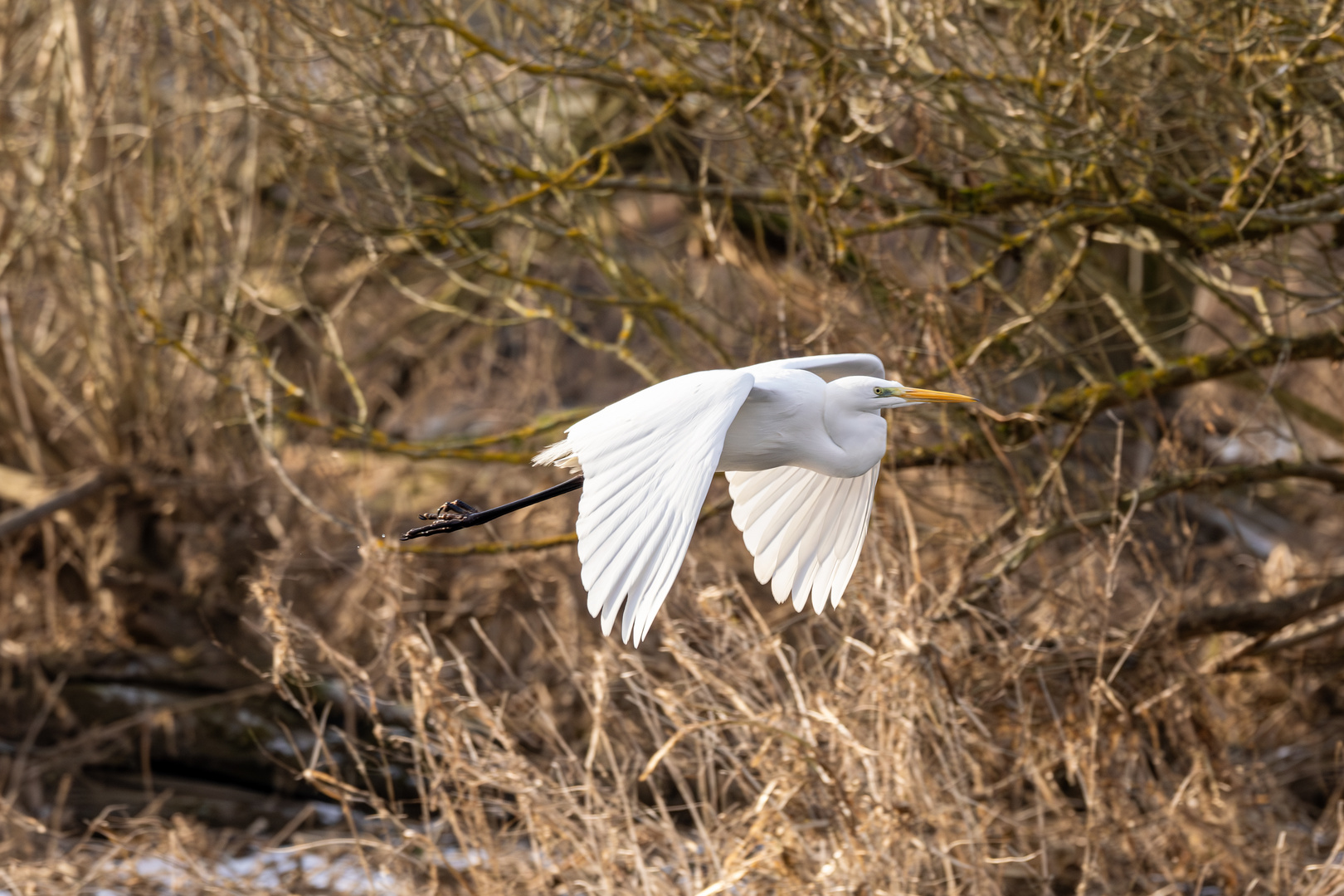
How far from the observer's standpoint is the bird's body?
219 cm

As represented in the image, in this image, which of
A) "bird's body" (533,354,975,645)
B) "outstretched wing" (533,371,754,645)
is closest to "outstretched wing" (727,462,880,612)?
"bird's body" (533,354,975,645)

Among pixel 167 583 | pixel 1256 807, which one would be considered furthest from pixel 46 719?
pixel 1256 807

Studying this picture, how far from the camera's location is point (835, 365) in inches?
124

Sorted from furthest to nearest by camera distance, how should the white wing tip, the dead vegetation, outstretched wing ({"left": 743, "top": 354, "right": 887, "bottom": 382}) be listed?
the dead vegetation → outstretched wing ({"left": 743, "top": 354, "right": 887, "bottom": 382}) → the white wing tip

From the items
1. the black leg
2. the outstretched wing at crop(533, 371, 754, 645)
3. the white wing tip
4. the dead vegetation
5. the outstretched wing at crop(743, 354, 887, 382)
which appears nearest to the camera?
the outstretched wing at crop(533, 371, 754, 645)

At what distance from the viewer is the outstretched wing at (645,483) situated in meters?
2.12

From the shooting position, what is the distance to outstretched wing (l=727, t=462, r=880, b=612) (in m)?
3.12

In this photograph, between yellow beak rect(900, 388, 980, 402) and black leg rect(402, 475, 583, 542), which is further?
black leg rect(402, 475, 583, 542)

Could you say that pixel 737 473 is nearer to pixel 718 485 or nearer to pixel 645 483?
pixel 645 483

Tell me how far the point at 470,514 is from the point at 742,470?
819 millimetres

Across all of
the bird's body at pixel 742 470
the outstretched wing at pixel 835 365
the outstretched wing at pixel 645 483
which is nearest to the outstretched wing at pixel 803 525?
the bird's body at pixel 742 470

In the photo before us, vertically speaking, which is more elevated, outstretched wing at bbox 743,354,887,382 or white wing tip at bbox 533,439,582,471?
outstretched wing at bbox 743,354,887,382

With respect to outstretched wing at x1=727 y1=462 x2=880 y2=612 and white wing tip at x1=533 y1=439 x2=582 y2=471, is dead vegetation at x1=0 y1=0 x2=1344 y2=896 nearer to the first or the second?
outstretched wing at x1=727 y1=462 x2=880 y2=612

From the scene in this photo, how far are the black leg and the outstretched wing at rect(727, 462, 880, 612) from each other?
0.44 meters
